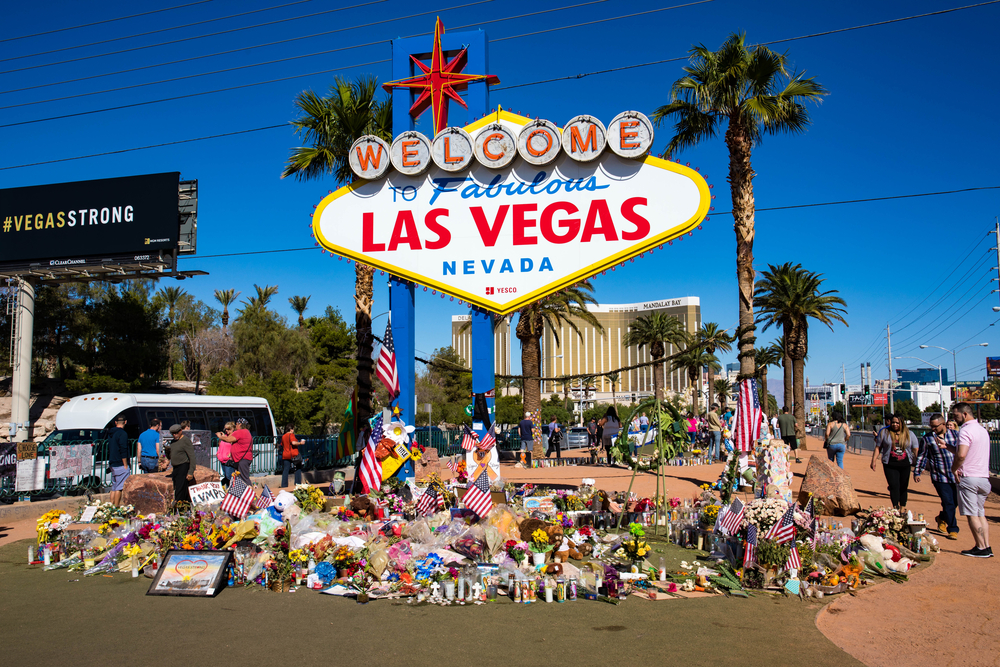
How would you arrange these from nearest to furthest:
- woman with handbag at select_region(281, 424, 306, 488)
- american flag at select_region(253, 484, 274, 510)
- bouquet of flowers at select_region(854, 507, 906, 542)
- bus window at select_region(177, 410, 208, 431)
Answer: bouquet of flowers at select_region(854, 507, 906, 542)
american flag at select_region(253, 484, 274, 510)
woman with handbag at select_region(281, 424, 306, 488)
bus window at select_region(177, 410, 208, 431)

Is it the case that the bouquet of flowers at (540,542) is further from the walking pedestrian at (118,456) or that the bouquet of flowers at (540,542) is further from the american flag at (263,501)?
the walking pedestrian at (118,456)

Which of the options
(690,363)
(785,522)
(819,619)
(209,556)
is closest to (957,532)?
(785,522)

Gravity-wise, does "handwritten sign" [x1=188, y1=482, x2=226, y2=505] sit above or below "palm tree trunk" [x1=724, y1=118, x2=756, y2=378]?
below

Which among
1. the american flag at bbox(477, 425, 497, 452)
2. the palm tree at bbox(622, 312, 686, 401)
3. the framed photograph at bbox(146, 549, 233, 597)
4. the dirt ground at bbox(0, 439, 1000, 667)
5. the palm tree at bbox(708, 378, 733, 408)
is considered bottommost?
the dirt ground at bbox(0, 439, 1000, 667)

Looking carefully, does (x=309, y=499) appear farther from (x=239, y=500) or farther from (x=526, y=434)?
(x=526, y=434)

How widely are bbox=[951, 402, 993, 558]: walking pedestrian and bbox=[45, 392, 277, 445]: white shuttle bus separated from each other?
682 inches

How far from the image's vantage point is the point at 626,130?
38.4ft

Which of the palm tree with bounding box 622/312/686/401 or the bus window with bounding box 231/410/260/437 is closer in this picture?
the bus window with bounding box 231/410/260/437

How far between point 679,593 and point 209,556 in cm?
508

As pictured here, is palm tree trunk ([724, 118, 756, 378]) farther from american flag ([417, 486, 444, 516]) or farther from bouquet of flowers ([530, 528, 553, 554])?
bouquet of flowers ([530, 528, 553, 554])

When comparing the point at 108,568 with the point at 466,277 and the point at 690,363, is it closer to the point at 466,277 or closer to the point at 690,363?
the point at 466,277

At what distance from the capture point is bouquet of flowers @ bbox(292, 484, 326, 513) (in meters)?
10.8

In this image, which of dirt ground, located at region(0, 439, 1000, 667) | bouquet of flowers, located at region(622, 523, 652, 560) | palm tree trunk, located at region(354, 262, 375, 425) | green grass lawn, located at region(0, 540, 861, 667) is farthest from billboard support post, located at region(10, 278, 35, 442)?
bouquet of flowers, located at region(622, 523, 652, 560)

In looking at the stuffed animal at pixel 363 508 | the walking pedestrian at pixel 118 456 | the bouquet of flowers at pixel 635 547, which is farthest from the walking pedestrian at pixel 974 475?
the walking pedestrian at pixel 118 456
